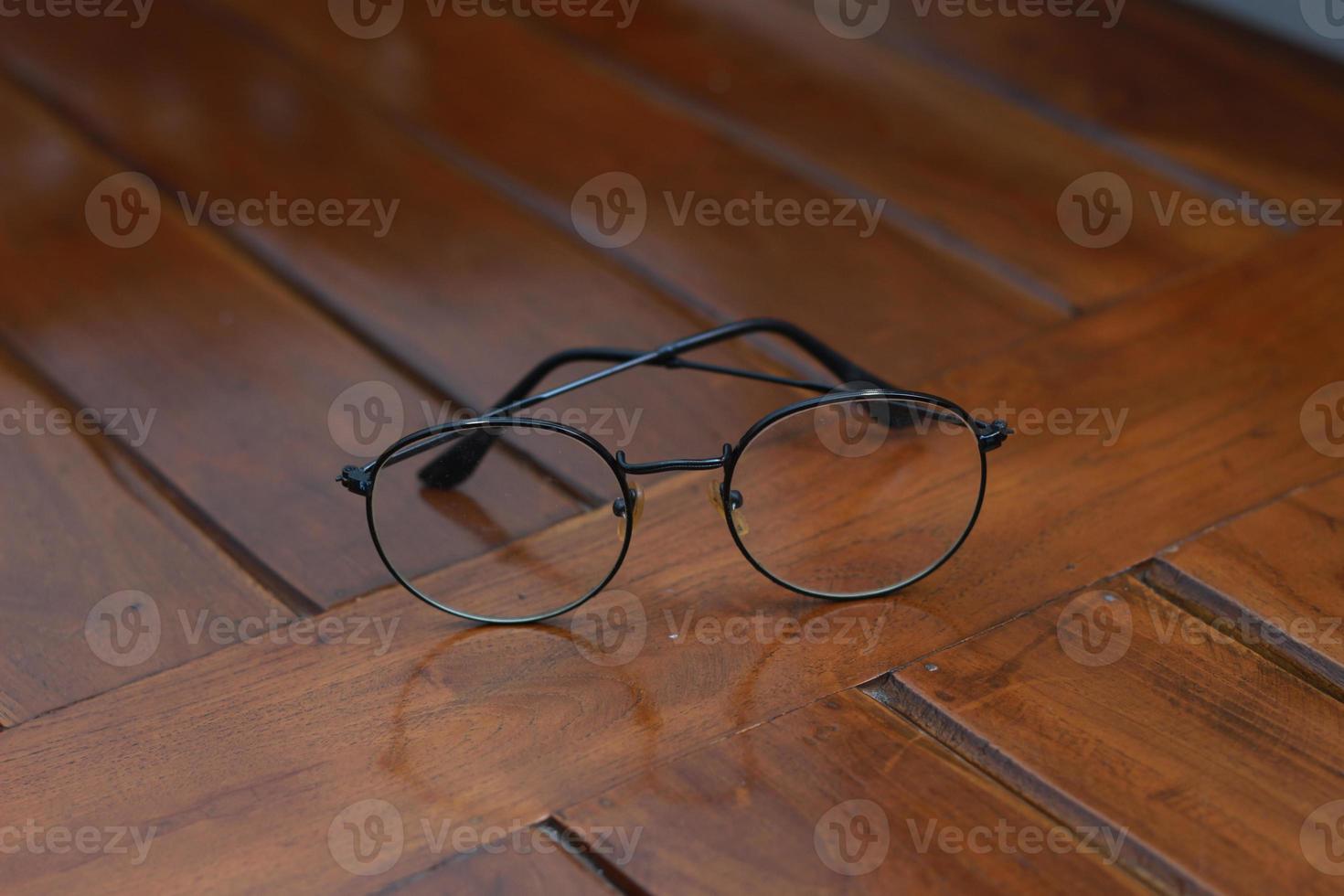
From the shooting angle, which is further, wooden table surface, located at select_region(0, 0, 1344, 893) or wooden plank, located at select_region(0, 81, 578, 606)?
wooden plank, located at select_region(0, 81, 578, 606)

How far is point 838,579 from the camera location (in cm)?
64

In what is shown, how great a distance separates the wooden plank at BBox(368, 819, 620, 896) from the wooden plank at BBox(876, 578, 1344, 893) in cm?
15

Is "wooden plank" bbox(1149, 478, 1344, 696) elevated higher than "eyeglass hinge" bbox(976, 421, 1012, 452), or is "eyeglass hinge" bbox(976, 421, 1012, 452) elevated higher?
"eyeglass hinge" bbox(976, 421, 1012, 452)

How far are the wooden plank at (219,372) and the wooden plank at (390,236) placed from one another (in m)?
0.03

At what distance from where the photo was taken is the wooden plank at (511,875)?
50 centimetres

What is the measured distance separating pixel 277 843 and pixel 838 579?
0.90ft

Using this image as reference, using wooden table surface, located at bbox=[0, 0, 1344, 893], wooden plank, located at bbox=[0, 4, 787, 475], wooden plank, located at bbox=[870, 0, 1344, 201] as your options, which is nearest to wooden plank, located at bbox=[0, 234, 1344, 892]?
wooden table surface, located at bbox=[0, 0, 1344, 893]

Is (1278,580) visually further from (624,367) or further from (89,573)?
(89,573)

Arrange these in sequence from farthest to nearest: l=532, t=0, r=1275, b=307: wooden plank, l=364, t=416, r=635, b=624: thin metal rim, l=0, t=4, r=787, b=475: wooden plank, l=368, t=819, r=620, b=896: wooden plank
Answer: l=532, t=0, r=1275, b=307: wooden plank → l=0, t=4, r=787, b=475: wooden plank → l=364, t=416, r=635, b=624: thin metal rim → l=368, t=819, r=620, b=896: wooden plank

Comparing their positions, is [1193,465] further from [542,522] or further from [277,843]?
[277,843]

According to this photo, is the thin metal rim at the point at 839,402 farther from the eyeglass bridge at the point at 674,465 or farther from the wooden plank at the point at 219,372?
the wooden plank at the point at 219,372

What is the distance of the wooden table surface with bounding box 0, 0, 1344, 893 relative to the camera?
530mm

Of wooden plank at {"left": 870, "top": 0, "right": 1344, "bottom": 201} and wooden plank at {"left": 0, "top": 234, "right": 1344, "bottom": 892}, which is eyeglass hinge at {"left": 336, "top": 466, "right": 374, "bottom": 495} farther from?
wooden plank at {"left": 870, "top": 0, "right": 1344, "bottom": 201}

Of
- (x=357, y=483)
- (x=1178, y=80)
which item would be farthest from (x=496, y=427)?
(x=1178, y=80)
